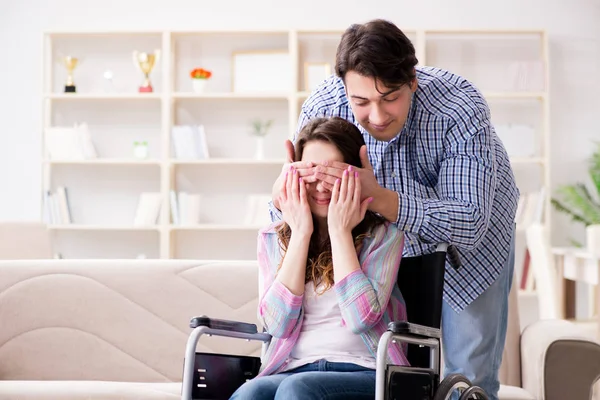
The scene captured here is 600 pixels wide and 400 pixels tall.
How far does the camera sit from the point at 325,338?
1.74 m

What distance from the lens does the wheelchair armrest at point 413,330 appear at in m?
1.52

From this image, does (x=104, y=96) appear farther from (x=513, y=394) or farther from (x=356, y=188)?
(x=356, y=188)

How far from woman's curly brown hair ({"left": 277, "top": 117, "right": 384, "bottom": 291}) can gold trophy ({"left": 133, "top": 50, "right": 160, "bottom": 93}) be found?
3682 millimetres

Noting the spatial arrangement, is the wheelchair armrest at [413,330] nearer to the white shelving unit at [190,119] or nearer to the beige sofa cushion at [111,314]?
the beige sofa cushion at [111,314]

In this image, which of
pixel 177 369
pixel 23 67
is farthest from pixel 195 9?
pixel 177 369

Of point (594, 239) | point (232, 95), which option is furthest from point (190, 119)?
point (594, 239)

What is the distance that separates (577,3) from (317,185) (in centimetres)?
433

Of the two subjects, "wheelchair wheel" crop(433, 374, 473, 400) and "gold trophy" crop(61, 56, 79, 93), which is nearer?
Result: "wheelchair wheel" crop(433, 374, 473, 400)

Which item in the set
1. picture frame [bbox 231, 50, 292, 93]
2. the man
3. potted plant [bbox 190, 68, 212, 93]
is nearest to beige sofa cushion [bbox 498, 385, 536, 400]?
the man

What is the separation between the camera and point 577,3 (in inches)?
216

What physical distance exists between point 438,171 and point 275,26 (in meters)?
3.76

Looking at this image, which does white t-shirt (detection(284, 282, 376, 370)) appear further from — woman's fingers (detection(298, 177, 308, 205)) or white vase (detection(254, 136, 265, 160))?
white vase (detection(254, 136, 265, 160))

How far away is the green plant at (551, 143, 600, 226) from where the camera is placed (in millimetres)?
5102

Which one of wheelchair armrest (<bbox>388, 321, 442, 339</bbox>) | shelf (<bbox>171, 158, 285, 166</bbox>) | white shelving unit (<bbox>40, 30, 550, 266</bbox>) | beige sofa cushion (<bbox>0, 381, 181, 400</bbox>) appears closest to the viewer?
wheelchair armrest (<bbox>388, 321, 442, 339</bbox>)
